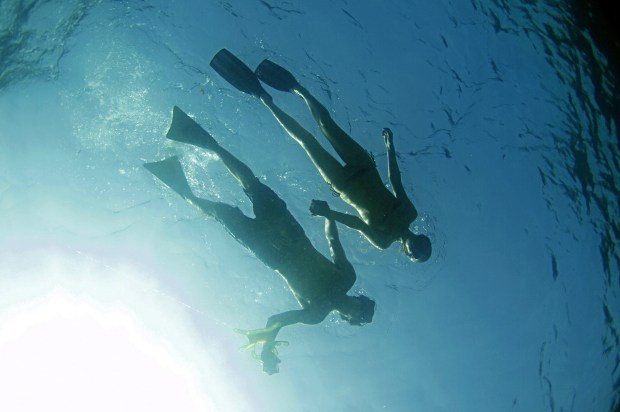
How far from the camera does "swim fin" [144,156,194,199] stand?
7.71 m

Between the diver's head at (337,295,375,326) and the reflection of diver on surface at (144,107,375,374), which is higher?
the reflection of diver on surface at (144,107,375,374)

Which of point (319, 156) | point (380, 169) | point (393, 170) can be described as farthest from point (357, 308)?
point (380, 169)

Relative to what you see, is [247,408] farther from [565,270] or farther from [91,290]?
[565,270]

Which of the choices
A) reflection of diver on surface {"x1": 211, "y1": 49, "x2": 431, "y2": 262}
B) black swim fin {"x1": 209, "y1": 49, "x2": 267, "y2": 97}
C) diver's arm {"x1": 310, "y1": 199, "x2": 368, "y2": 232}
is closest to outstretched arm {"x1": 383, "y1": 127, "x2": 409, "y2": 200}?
reflection of diver on surface {"x1": 211, "y1": 49, "x2": 431, "y2": 262}

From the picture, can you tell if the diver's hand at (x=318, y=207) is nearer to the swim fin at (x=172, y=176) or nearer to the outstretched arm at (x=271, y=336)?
the outstretched arm at (x=271, y=336)

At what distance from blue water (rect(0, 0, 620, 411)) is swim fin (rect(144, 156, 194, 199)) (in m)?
4.03

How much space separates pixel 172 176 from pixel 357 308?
14.8 ft

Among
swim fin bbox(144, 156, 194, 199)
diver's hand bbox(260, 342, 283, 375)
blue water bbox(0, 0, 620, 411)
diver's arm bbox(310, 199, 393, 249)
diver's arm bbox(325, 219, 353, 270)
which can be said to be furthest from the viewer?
blue water bbox(0, 0, 620, 411)

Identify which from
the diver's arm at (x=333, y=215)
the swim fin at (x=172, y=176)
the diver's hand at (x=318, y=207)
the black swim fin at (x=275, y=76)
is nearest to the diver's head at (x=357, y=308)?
the diver's arm at (x=333, y=215)

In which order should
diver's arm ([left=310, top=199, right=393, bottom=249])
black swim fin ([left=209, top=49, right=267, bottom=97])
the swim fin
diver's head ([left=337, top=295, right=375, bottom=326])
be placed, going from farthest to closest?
the swim fin → black swim fin ([left=209, top=49, right=267, bottom=97]) → diver's head ([left=337, top=295, right=375, bottom=326]) → diver's arm ([left=310, top=199, right=393, bottom=249])

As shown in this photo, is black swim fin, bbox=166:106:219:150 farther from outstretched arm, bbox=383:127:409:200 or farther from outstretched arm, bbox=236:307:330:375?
outstretched arm, bbox=236:307:330:375

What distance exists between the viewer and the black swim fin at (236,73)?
24.4ft

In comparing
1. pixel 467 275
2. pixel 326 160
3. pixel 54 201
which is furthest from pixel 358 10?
pixel 54 201

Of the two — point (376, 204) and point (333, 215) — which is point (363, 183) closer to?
point (376, 204)
